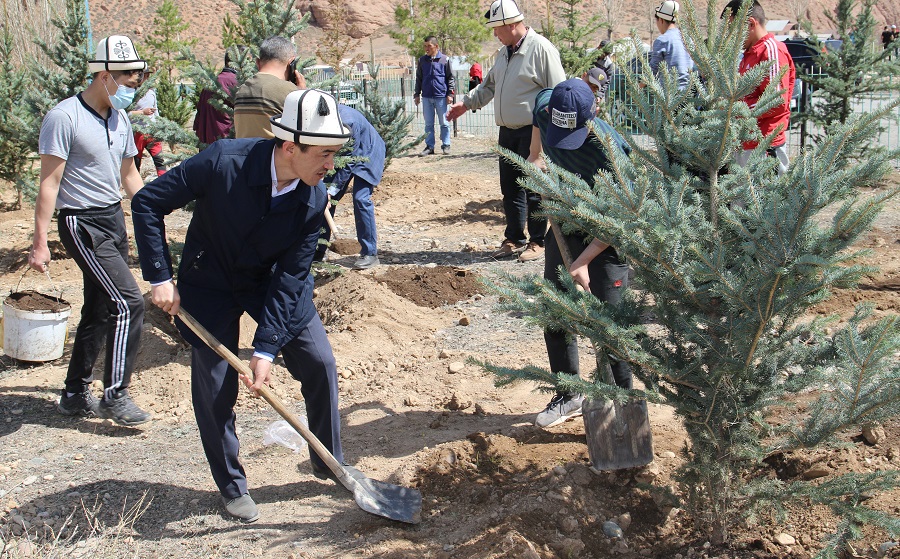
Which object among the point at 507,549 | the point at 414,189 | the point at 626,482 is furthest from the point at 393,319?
the point at 414,189

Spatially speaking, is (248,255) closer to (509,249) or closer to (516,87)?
(516,87)

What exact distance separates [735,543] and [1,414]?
398 centimetres

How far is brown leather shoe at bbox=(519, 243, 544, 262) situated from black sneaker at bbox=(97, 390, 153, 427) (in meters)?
3.66

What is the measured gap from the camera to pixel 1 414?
15.9 feet

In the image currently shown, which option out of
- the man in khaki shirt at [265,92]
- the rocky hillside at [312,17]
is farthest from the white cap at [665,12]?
the rocky hillside at [312,17]

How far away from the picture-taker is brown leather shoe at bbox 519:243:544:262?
7398 millimetres

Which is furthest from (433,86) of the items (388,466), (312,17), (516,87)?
(312,17)

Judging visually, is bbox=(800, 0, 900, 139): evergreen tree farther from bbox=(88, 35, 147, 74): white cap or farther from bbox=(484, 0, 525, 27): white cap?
bbox=(88, 35, 147, 74): white cap

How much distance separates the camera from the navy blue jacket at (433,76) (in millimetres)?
13961

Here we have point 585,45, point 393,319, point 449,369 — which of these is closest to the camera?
point 449,369

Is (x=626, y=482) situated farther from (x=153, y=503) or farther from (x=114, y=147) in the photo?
A: (x=114, y=147)

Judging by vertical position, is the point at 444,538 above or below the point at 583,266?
below

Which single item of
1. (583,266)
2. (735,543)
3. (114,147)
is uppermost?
(114,147)

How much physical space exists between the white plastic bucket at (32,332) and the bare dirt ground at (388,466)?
0.45 ft
